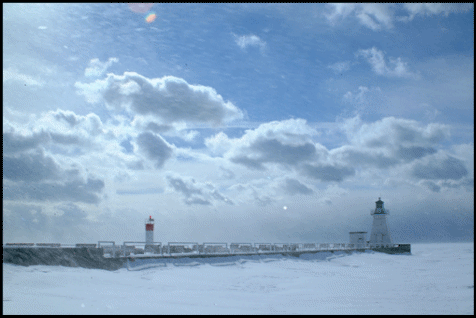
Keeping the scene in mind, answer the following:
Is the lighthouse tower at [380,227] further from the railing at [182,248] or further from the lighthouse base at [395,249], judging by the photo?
the railing at [182,248]

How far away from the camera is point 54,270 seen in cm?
1747

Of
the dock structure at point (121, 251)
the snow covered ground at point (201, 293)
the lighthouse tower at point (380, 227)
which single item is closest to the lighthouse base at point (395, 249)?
the lighthouse tower at point (380, 227)

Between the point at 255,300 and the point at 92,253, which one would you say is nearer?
the point at 255,300

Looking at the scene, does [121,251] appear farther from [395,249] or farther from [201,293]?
[395,249]

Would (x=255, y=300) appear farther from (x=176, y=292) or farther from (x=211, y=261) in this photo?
(x=211, y=261)

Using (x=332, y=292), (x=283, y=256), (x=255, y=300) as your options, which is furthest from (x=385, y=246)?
(x=255, y=300)

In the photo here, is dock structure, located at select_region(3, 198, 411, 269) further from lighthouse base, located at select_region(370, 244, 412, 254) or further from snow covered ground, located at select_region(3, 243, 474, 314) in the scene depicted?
lighthouse base, located at select_region(370, 244, 412, 254)

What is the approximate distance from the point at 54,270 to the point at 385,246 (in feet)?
175

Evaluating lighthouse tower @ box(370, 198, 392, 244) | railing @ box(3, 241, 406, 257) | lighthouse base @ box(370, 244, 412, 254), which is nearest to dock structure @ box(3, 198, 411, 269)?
railing @ box(3, 241, 406, 257)

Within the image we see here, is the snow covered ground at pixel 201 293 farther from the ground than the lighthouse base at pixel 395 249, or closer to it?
farther from the ground

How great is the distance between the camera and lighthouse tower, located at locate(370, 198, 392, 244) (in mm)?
61656

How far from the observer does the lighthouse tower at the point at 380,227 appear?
61.7m

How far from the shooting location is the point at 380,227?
205ft

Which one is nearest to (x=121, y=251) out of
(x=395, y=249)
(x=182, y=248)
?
(x=182, y=248)
